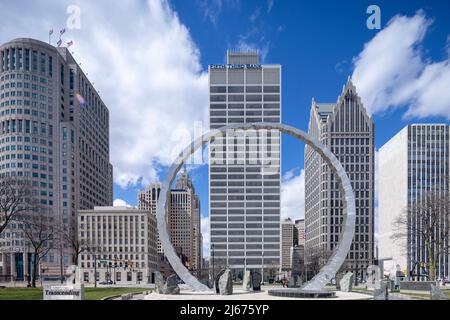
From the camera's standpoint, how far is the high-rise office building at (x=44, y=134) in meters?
60.8

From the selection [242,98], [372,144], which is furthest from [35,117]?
[372,144]

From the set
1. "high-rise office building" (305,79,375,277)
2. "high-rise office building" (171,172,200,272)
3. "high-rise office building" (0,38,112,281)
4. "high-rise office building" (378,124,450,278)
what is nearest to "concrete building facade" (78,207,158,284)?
"high-rise office building" (0,38,112,281)

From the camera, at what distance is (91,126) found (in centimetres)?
8156

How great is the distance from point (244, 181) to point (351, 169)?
70.5ft

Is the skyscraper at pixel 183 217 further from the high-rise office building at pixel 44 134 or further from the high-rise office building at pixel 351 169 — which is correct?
the high-rise office building at pixel 351 169

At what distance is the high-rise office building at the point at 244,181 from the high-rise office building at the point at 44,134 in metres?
26.6

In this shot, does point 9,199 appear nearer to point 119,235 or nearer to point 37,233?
point 37,233

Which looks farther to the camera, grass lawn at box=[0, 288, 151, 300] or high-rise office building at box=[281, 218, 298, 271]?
high-rise office building at box=[281, 218, 298, 271]

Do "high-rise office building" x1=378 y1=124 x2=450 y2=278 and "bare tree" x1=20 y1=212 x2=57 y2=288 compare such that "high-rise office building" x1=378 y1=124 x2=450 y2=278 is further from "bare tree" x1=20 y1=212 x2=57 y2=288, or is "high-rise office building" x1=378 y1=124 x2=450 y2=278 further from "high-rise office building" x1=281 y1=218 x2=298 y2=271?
"high-rise office building" x1=281 y1=218 x2=298 y2=271

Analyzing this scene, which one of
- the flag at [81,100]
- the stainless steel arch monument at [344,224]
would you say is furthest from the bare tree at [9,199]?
the flag at [81,100]

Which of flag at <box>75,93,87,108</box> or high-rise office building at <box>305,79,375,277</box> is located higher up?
flag at <box>75,93,87,108</box>

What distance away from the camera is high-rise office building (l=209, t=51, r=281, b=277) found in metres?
78.3

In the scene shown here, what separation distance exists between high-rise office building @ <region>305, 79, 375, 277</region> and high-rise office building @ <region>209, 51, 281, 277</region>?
9.95 metres
